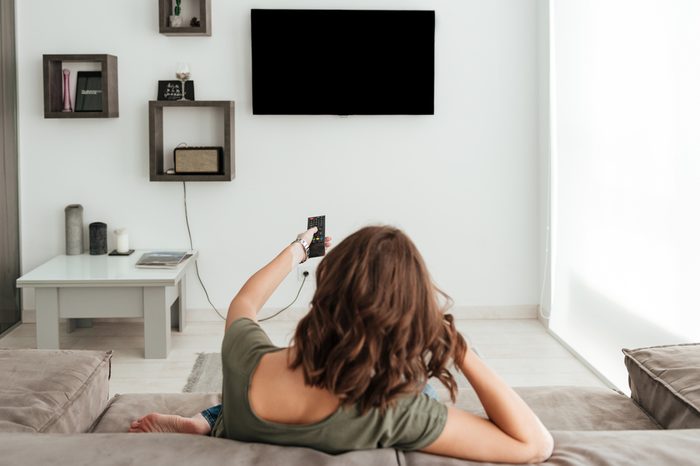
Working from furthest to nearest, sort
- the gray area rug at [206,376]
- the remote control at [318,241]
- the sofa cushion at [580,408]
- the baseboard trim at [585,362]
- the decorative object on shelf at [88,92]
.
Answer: the decorative object on shelf at [88,92], the gray area rug at [206,376], the baseboard trim at [585,362], the remote control at [318,241], the sofa cushion at [580,408]

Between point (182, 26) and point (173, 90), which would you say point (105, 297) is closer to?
point (173, 90)

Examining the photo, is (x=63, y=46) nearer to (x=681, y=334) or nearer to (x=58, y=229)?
(x=58, y=229)

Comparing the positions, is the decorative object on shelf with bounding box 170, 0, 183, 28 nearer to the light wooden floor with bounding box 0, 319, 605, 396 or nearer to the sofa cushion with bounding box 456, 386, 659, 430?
the light wooden floor with bounding box 0, 319, 605, 396

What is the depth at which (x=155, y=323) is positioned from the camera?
4.27m

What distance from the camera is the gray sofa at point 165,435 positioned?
54.0 inches

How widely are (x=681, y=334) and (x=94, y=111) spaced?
3.36 m

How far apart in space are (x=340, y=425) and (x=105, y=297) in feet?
10.0

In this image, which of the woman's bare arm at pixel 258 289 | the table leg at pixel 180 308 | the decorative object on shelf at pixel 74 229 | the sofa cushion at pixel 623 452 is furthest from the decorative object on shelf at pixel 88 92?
the sofa cushion at pixel 623 452

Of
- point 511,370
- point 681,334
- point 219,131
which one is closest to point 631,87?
point 681,334

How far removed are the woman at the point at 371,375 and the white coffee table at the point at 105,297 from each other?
2.78m

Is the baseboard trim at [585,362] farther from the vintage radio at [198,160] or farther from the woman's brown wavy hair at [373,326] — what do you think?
the woman's brown wavy hair at [373,326]

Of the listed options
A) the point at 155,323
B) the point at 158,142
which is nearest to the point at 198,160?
the point at 158,142

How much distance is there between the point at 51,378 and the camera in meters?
2.01

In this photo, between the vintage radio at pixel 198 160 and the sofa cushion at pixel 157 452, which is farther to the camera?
the vintage radio at pixel 198 160
